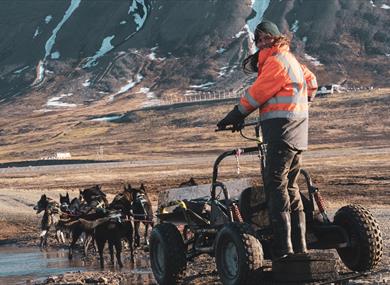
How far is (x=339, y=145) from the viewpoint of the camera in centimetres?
8694

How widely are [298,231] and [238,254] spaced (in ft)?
2.11

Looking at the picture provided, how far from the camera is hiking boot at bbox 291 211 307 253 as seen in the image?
7621 millimetres

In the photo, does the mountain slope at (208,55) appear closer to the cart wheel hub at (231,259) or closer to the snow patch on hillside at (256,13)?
the snow patch on hillside at (256,13)

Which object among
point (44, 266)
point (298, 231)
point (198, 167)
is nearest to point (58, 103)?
point (198, 167)

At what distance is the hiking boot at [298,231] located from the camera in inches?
300

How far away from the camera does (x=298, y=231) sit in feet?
25.1

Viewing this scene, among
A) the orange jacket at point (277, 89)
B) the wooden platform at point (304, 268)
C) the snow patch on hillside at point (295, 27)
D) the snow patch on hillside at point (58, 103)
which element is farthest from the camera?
the snow patch on hillside at point (295, 27)

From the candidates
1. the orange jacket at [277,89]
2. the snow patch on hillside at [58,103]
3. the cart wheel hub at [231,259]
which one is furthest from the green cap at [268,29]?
the snow patch on hillside at [58,103]

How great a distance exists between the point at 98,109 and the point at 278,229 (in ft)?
478

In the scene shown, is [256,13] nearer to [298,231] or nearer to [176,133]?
[176,133]

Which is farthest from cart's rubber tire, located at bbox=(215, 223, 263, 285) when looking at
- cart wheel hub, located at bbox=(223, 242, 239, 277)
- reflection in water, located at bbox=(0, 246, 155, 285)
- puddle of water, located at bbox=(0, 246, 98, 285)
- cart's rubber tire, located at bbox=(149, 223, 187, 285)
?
puddle of water, located at bbox=(0, 246, 98, 285)

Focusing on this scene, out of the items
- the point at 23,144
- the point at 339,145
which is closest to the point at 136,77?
the point at 23,144

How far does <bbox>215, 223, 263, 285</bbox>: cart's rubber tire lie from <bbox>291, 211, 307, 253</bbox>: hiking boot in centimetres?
40

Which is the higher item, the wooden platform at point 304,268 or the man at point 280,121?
the man at point 280,121
